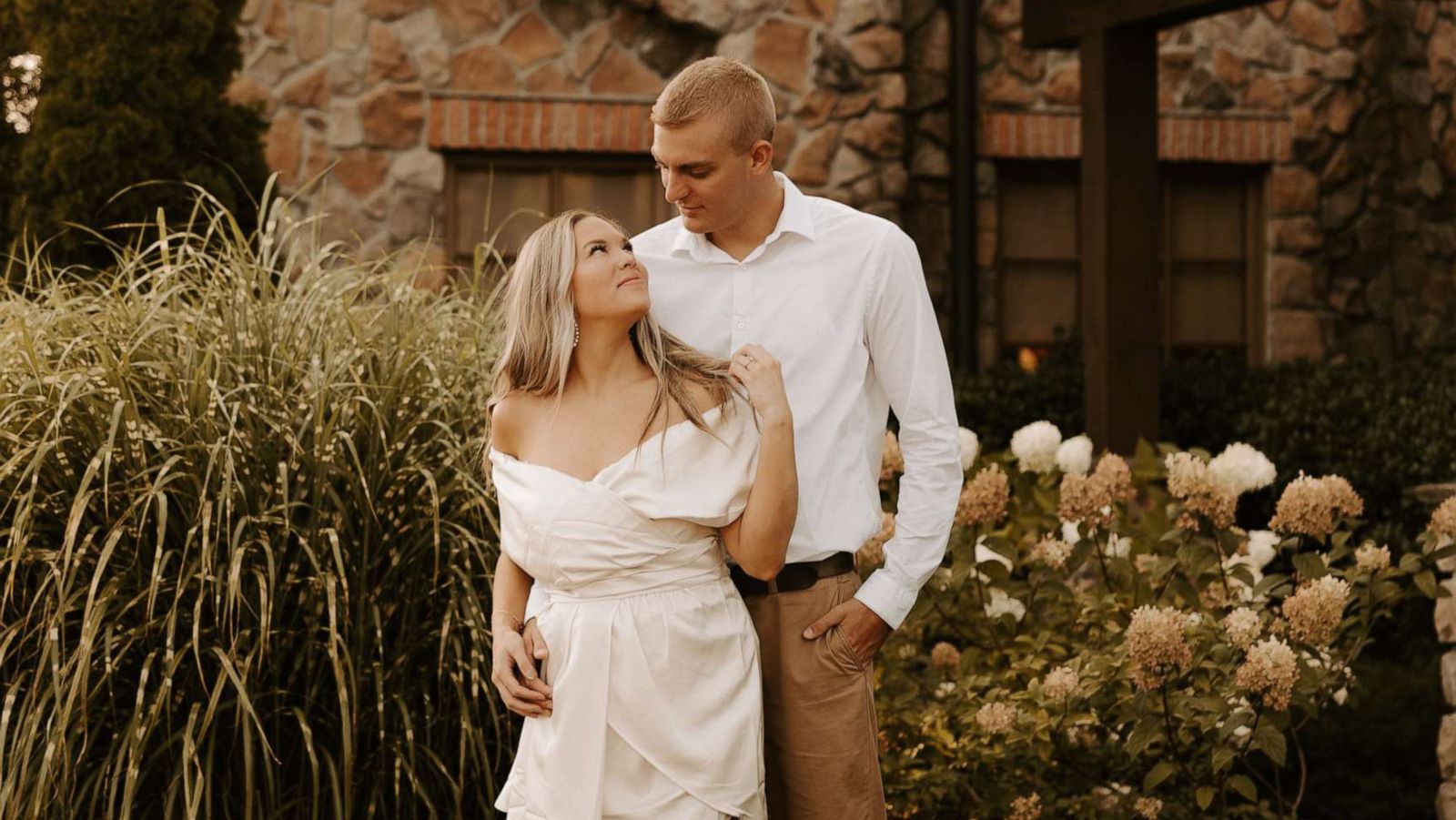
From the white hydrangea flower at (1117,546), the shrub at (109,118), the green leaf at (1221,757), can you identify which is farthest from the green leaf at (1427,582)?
the shrub at (109,118)

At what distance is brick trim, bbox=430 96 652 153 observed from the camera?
24.6 ft

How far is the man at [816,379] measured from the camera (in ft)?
8.20

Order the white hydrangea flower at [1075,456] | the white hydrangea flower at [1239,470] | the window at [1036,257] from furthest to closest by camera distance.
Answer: the window at [1036,257] → the white hydrangea flower at [1075,456] → the white hydrangea flower at [1239,470]

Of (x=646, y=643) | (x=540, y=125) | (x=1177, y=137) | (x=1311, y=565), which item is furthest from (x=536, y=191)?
(x=646, y=643)

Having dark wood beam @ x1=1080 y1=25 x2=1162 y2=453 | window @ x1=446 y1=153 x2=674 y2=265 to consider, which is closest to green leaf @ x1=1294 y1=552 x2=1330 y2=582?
dark wood beam @ x1=1080 y1=25 x2=1162 y2=453

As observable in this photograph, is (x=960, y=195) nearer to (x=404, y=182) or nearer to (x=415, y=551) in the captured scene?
(x=404, y=182)

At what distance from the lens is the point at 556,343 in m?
2.47

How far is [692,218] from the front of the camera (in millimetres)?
2543

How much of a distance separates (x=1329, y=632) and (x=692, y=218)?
164 centimetres

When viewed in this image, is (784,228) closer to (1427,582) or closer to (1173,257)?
(1427,582)

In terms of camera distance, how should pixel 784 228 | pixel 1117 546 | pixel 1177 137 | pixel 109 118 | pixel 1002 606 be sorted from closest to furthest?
pixel 784 228, pixel 1002 606, pixel 1117 546, pixel 109 118, pixel 1177 137

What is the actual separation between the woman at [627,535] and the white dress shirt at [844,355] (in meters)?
0.12

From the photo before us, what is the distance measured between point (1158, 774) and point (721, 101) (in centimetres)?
178

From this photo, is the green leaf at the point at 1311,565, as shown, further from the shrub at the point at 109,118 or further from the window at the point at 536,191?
the window at the point at 536,191
